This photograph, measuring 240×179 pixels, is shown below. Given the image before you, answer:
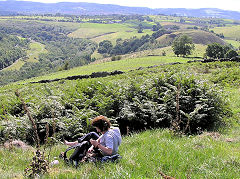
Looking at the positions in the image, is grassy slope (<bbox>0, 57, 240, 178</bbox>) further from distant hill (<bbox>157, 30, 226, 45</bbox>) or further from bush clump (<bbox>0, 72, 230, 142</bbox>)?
distant hill (<bbox>157, 30, 226, 45</bbox>)

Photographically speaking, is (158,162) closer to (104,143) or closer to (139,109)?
(104,143)

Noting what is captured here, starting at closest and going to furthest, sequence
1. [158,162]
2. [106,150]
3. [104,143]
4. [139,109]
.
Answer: [158,162], [106,150], [104,143], [139,109]

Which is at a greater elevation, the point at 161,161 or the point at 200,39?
the point at 161,161

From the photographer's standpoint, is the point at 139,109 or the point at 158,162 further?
the point at 139,109

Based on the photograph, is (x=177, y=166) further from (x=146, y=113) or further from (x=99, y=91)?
(x=99, y=91)

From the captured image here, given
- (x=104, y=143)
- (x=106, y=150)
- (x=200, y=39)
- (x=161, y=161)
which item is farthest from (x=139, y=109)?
(x=200, y=39)

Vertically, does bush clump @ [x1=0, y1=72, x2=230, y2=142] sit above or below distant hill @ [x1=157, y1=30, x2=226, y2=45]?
above

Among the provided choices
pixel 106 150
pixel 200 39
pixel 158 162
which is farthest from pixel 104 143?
pixel 200 39

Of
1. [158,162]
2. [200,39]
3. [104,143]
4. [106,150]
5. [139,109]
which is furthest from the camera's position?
[200,39]

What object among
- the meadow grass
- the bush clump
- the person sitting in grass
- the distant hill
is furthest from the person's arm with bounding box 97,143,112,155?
the distant hill

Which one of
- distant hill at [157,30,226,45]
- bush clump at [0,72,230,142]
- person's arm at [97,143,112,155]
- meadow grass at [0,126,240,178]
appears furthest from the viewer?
distant hill at [157,30,226,45]

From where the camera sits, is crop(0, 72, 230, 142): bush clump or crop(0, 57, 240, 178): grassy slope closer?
crop(0, 57, 240, 178): grassy slope

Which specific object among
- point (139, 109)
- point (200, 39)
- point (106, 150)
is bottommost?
point (200, 39)

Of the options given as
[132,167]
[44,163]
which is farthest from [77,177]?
[132,167]
